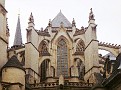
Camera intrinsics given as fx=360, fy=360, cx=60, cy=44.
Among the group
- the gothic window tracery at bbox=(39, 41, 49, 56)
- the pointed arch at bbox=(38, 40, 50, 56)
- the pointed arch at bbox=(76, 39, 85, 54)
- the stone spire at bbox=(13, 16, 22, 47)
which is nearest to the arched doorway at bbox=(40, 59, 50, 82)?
the pointed arch at bbox=(38, 40, 50, 56)

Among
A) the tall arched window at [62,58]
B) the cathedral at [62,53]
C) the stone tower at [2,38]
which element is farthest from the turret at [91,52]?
the stone tower at [2,38]

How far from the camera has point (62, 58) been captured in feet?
175

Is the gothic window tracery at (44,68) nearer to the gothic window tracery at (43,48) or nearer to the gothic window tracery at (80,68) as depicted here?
the gothic window tracery at (43,48)

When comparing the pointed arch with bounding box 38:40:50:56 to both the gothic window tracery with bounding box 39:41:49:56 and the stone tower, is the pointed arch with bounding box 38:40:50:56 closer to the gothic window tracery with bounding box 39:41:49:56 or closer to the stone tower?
the gothic window tracery with bounding box 39:41:49:56

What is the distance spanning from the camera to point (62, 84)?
40.4 m

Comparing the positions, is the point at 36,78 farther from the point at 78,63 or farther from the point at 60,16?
the point at 60,16

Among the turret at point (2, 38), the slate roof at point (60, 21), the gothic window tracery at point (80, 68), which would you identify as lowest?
the gothic window tracery at point (80, 68)

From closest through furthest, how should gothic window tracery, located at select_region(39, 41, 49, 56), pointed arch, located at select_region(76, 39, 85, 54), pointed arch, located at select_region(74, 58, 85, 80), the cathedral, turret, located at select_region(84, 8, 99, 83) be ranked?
turret, located at select_region(84, 8, 99, 83)
the cathedral
pointed arch, located at select_region(74, 58, 85, 80)
gothic window tracery, located at select_region(39, 41, 49, 56)
pointed arch, located at select_region(76, 39, 85, 54)

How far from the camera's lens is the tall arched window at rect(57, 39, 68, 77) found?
52.6 m

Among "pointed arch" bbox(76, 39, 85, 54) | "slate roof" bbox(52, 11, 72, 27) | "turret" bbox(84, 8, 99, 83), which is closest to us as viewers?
"turret" bbox(84, 8, 99, 83)

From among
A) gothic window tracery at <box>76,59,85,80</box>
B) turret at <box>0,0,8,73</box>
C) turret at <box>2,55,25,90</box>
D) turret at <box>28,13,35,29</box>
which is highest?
turret at <box>28,13,35,29</box>

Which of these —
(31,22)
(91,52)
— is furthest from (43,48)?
(91,52)

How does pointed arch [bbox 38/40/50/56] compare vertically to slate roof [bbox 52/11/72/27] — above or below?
below

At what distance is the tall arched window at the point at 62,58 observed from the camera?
173ft
